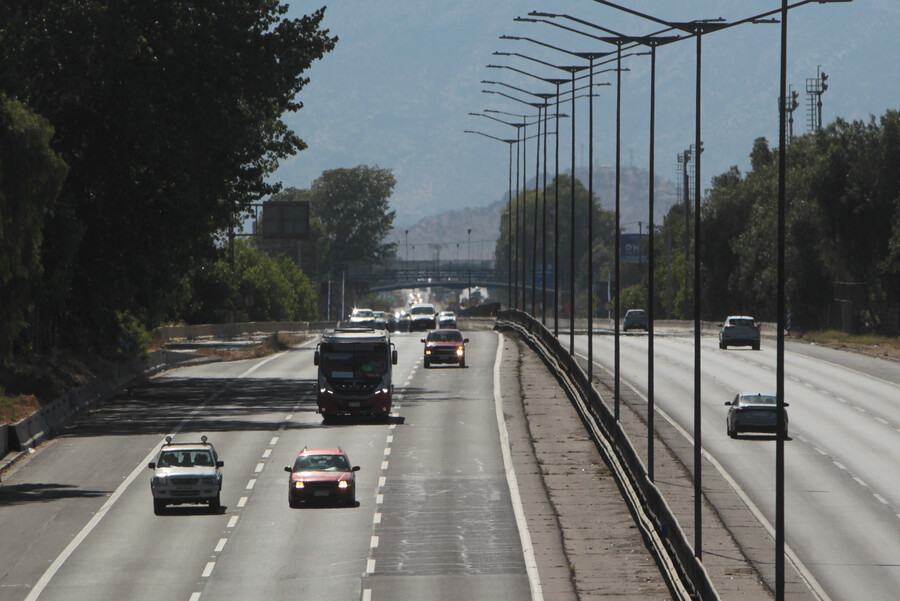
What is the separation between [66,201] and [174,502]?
24.7m

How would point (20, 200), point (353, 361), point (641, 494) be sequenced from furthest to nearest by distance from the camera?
1. point (353, 361)
2. point (20, 200)
3. point (641, 494)

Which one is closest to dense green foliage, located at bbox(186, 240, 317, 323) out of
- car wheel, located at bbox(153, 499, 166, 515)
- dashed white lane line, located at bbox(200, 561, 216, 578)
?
car wheel, located at bbox(153, 499, 166, 515)

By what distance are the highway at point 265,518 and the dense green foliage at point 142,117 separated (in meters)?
7.94

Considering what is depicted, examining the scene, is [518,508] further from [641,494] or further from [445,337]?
[445,337]

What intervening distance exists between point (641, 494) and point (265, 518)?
9.22 meters

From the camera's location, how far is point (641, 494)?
36.7 meters

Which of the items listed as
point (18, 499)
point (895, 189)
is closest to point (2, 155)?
point (18, 499)

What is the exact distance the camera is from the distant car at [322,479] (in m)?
36.7

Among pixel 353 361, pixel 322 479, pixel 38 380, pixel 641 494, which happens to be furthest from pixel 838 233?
pixel 322 479

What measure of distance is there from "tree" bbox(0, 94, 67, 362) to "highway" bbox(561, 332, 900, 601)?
20.4 metres

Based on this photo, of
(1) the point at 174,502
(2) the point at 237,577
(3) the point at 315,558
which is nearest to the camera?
(2) the point at 237,577

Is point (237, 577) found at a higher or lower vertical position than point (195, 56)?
lower

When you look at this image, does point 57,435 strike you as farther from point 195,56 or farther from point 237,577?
point 237,577

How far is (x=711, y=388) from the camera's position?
62.8 m
